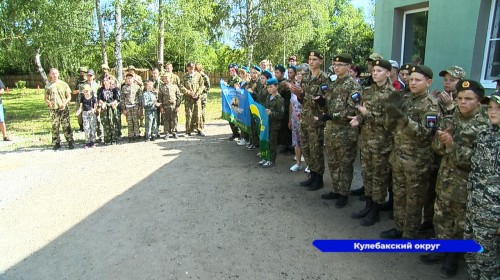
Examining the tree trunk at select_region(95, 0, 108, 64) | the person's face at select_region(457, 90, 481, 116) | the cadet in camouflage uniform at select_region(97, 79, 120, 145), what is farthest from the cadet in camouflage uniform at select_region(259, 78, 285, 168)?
the tree trunk at select_region(95, 0, 108, 64)

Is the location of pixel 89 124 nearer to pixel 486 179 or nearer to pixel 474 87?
pixel 474 87

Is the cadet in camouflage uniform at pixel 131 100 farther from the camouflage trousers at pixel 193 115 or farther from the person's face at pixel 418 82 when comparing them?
the person's face at pixel 418 82

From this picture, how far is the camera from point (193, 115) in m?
10.1

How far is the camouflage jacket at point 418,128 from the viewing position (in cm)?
353

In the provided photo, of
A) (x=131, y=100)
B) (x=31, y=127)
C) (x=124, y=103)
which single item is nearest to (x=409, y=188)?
(x=131, y=100)

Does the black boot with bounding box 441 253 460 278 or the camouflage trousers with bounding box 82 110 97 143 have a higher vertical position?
the camouflage trousers with bounding box 82 110 97 143

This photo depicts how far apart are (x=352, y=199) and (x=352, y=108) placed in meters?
1.50

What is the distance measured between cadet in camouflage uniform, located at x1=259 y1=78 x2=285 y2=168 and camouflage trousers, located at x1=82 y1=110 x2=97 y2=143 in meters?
4.63

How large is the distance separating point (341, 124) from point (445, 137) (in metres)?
1.85

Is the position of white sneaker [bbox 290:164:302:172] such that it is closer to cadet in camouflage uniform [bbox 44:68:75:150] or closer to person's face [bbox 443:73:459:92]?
person's face [bbox 443:73:459:92]

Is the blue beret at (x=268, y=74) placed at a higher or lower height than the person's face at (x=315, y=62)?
lower

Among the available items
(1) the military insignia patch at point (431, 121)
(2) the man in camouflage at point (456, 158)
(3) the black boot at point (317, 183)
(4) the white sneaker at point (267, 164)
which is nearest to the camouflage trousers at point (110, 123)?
(4) the white sneaker at point (267, 164)

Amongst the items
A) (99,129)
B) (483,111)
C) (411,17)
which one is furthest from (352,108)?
(99,129)

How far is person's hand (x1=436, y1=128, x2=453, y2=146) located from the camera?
314 centimetres
